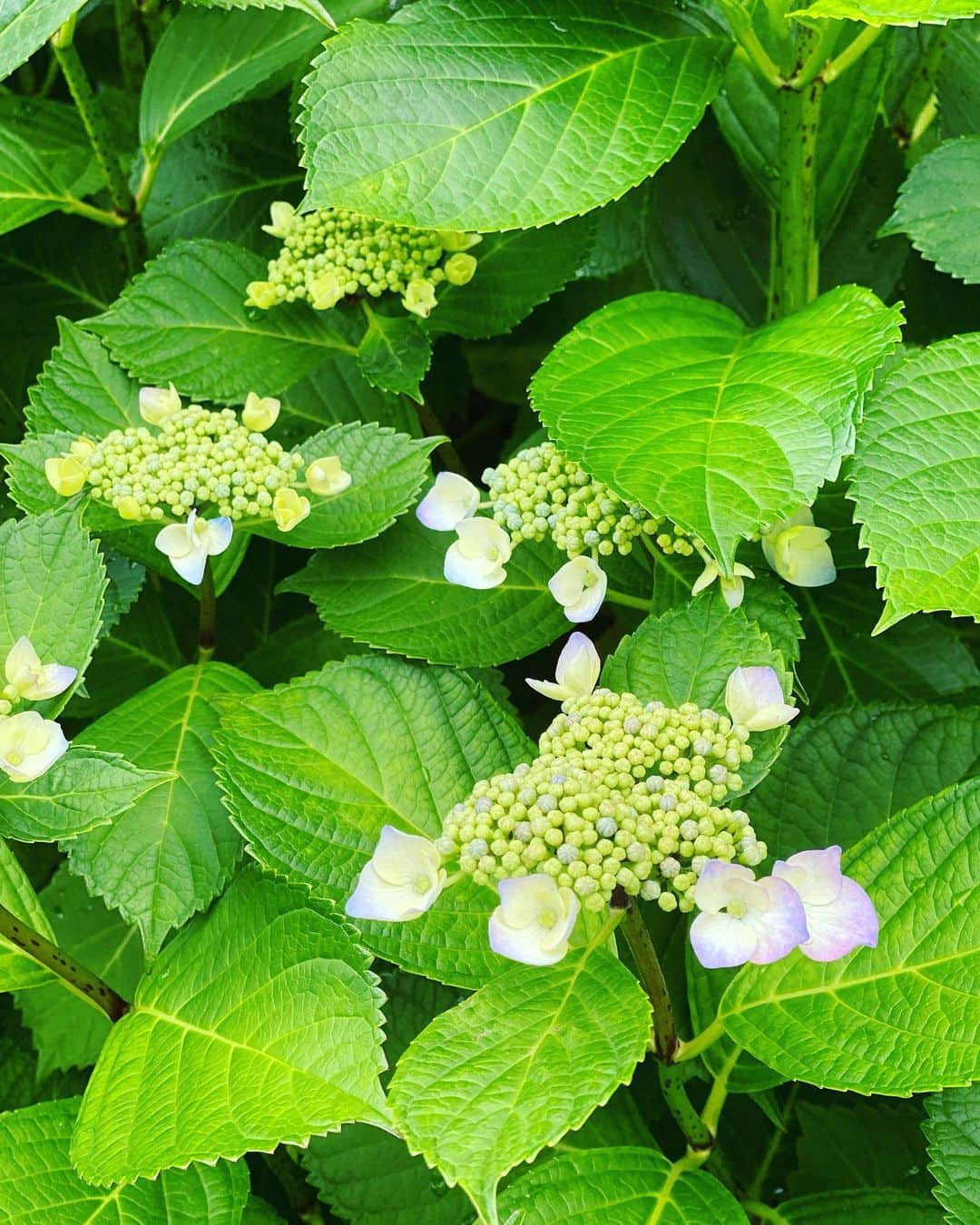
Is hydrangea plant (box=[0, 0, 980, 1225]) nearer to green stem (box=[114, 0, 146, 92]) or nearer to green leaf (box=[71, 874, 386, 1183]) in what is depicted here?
A: green leaf (box=[71, 874, 386, 1183])

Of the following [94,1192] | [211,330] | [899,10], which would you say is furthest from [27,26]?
[94,1192]

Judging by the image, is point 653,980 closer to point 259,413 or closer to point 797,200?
point 259,413

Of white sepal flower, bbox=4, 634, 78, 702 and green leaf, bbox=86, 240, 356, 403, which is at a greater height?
green leaf, bbox=86, 240, 356, 403

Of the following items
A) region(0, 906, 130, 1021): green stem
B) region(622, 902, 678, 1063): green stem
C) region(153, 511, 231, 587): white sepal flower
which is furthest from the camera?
region(153, 511, 231, 587): white sepal flower

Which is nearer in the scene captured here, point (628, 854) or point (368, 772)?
point (628, 854)

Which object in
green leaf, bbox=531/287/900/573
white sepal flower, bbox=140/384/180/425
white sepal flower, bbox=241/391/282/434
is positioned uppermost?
white sepal flower, bbox=140/384/180/425

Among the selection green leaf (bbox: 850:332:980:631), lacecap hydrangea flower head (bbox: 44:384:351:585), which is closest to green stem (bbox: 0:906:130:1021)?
lacecap hydrangea flower head (bbox: 44:384:351:585)

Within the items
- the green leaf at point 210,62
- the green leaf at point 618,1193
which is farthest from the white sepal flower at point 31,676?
the green leaf at point 210,62

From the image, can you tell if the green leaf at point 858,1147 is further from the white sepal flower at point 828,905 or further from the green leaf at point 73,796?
the green leaf at point 73,796
